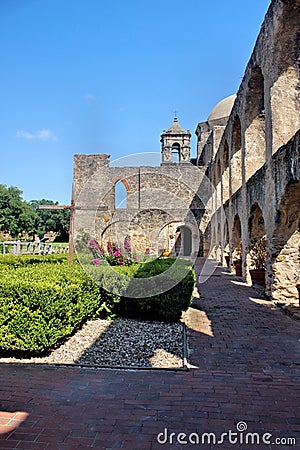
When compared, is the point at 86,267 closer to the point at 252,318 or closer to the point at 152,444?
the point at 252,318

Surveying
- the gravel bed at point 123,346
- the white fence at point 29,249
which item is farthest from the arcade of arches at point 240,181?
the gravel bed at point 123,346

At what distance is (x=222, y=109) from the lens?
28.1 m

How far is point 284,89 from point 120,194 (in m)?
16.6

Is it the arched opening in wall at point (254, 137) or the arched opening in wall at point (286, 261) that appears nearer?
the arched opening in wall at point (286, 261)

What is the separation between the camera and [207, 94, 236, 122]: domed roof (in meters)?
27.6

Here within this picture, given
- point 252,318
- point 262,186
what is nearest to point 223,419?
point 252,318

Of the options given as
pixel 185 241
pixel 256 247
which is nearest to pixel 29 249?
pixel 185 241

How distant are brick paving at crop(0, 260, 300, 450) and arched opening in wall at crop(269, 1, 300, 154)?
4.85m

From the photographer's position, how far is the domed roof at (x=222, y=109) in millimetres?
27578

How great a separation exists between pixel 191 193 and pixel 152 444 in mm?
21338

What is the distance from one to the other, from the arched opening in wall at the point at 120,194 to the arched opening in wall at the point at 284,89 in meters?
16.1

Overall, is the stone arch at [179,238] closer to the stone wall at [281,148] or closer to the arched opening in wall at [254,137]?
the arched opening in wall at [254,137]

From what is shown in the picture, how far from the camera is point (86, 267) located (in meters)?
6.52

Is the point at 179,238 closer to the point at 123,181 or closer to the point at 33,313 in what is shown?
the point at 123,181
